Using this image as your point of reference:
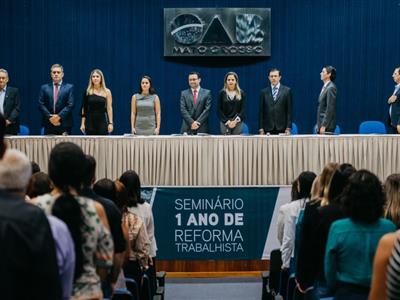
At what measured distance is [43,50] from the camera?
A: 14828 mm

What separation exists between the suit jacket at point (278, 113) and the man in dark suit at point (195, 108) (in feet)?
2.59

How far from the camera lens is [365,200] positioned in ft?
13.0

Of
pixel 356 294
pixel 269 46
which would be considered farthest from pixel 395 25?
pixel 356 294

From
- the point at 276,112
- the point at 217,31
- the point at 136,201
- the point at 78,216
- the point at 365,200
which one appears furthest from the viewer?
the point at 217,31

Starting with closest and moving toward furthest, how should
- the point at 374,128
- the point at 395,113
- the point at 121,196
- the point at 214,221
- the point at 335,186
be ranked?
the point at 335,186 < the point at 121,196 < the point at 214,221 < the point at 395,113 < the point at 374,128

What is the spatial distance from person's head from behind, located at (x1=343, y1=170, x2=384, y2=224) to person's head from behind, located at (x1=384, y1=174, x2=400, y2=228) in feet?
1.78

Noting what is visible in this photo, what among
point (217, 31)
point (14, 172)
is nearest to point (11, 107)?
point (217, 31)

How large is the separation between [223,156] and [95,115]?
192 centimetres

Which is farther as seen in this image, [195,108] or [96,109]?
[195,108]

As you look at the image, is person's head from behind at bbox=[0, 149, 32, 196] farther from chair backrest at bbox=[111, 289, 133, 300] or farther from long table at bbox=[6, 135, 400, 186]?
long table at bbox=[6, 135, 400, 186]

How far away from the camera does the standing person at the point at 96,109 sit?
1077 cm

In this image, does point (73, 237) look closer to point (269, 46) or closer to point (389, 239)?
point (389, 239)

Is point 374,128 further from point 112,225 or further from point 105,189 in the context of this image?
point 112,225

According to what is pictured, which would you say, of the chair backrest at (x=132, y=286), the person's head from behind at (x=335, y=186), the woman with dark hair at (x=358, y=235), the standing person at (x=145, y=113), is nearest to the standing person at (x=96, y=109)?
the standing person at (x=145, y=113)
